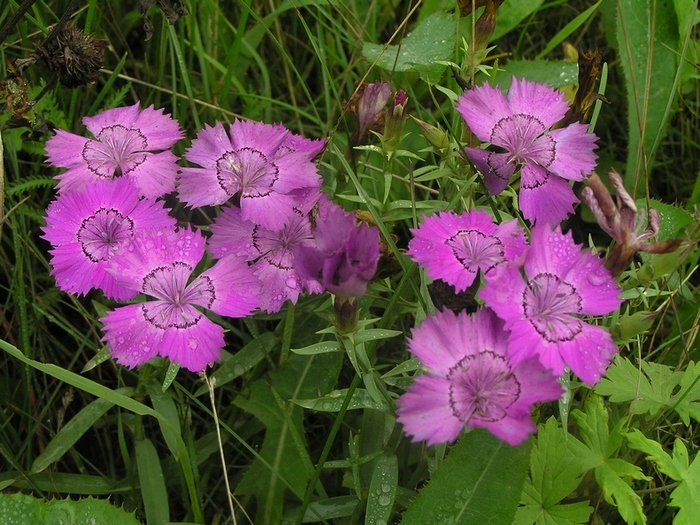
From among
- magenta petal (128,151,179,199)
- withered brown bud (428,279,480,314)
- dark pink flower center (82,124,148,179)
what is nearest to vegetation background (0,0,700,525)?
withered brown bud (428,279,480,314)

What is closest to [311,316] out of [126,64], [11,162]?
[11,162]

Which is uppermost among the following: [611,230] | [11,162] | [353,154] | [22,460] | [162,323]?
[611,230]

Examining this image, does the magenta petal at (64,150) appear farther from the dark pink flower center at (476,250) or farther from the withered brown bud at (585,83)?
the withered brown bud at (585,83)

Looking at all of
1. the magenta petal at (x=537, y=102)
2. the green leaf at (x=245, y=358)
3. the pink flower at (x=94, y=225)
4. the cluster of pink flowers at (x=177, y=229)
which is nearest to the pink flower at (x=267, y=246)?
the cluster of pink flowers at (x=177, y=229)

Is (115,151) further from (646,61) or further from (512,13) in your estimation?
(646,61)

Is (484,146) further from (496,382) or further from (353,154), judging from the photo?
(496,382)

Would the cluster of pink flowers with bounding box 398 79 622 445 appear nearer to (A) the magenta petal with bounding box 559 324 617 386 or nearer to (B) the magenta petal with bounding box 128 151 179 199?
(A) the magenta petal with bounding box 559 324 617 386

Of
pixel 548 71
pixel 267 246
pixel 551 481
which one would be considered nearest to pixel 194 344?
pixel 267 246
